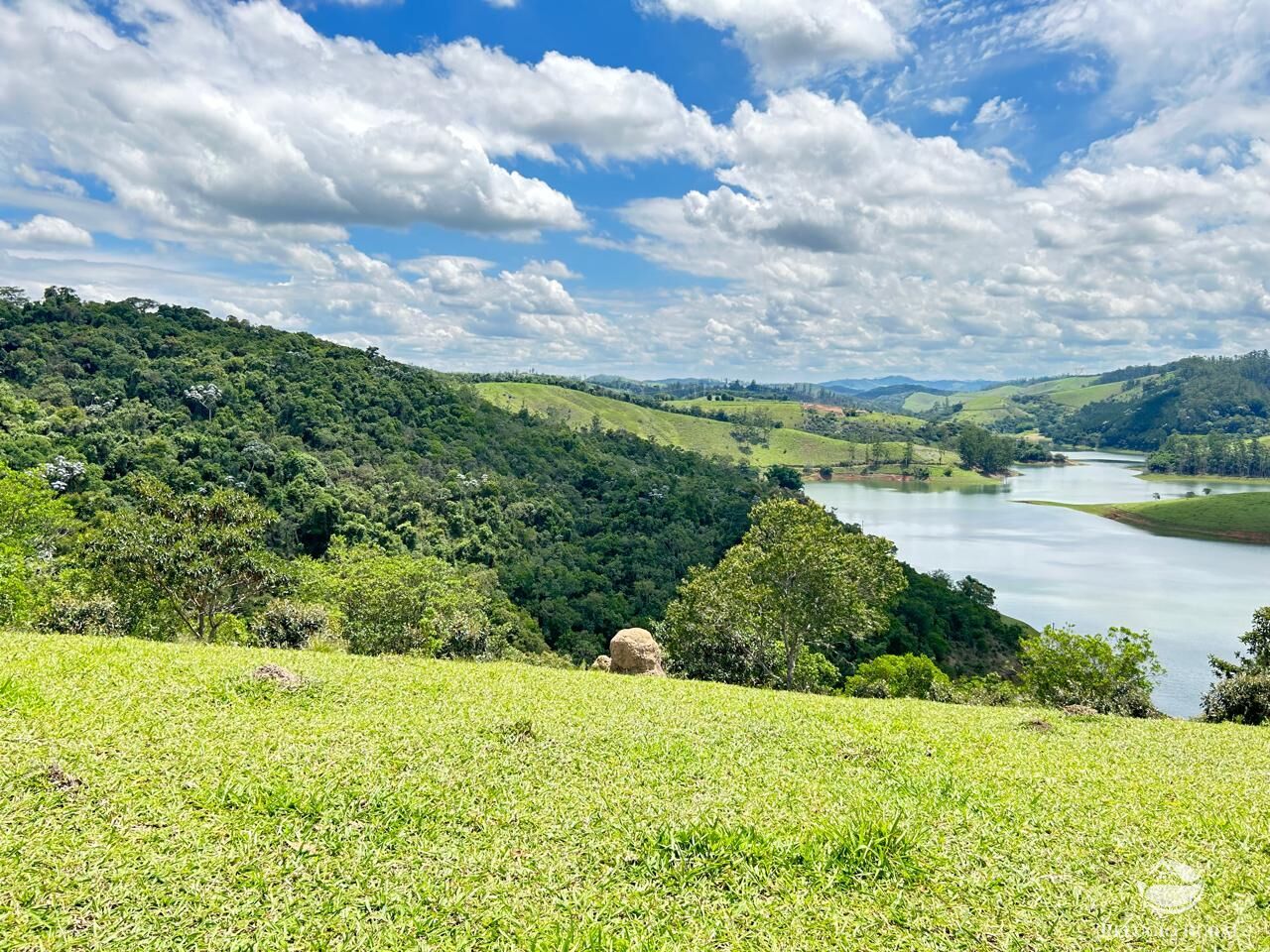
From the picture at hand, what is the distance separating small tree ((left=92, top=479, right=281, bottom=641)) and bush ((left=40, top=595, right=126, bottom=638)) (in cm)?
158

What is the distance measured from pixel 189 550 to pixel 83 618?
126 inches

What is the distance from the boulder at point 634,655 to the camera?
72.0 feet

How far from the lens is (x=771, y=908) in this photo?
211 inches

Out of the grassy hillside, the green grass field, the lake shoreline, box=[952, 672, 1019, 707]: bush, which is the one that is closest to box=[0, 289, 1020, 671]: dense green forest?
the grassy hillside

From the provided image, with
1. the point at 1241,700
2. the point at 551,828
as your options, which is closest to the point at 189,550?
the point at 551,828

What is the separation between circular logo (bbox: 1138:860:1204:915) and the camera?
18.7 feet

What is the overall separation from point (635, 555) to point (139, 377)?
5977cm

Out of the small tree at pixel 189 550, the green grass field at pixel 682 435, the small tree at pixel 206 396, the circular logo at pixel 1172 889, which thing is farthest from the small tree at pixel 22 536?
the green grass field at pixel 682 435

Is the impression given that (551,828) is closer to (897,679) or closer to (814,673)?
(814,673)

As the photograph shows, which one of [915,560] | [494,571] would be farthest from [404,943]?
[915,560]

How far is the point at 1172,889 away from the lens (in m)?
5.95

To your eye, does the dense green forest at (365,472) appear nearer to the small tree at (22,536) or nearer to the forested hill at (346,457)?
the forested hill at (346,457)

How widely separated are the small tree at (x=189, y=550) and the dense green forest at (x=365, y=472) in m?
5.77

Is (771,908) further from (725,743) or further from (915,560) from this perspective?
(915,560)
